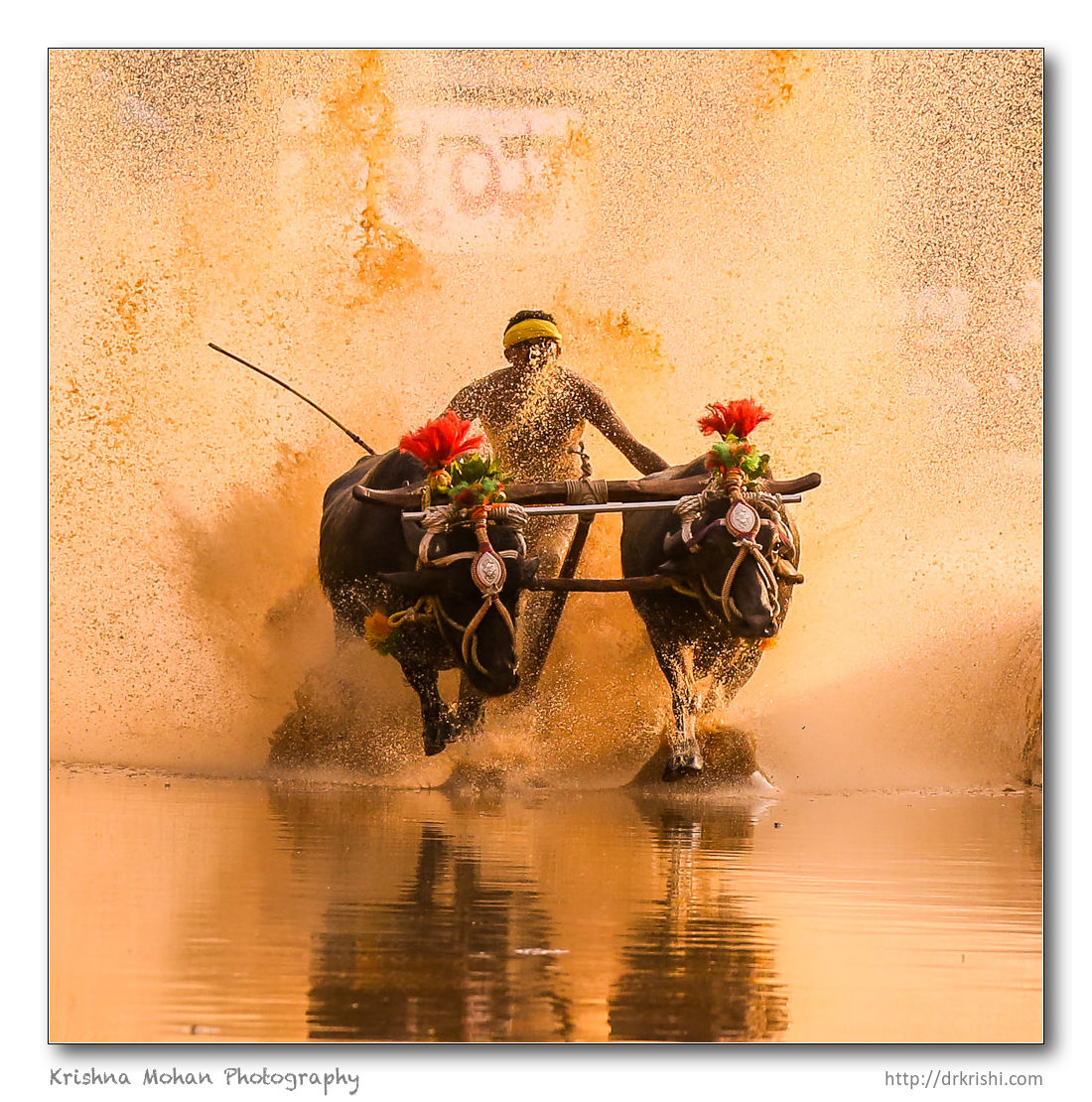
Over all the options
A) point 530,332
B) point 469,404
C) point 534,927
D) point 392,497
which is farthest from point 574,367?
point 534,927

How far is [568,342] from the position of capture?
38.0 feet

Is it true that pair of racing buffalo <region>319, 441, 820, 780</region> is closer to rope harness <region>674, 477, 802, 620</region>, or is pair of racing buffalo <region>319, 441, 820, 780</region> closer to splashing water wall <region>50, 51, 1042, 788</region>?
rope harness <region>674, 477, 802, 620</region>

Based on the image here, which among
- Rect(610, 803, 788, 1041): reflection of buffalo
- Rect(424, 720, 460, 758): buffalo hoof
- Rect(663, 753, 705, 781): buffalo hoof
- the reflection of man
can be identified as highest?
the reflection of man

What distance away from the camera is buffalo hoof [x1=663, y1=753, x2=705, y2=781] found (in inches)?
358

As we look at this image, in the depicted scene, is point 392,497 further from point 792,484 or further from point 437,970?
point 437,970

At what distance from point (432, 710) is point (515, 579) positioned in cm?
107

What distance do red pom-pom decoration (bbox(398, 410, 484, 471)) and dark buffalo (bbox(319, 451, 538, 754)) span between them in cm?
34

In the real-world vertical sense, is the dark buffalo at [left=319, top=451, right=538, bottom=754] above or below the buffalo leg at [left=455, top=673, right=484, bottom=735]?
above

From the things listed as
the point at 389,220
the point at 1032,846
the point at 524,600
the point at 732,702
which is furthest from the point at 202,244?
the point at 1032,846

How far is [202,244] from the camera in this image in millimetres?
10969

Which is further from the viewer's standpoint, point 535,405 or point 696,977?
point 535,405

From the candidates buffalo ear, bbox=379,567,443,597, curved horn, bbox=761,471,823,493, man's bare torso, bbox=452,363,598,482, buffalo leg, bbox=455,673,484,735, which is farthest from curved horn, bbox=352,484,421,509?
curved horn, bbox=761,471,823,493

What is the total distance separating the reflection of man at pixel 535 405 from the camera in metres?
9.86

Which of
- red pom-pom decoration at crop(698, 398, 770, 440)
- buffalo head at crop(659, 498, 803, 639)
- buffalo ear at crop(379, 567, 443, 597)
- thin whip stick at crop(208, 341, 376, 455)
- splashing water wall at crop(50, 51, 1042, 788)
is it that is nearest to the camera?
buffalo ear at crop(379, 567, 443, 597)
